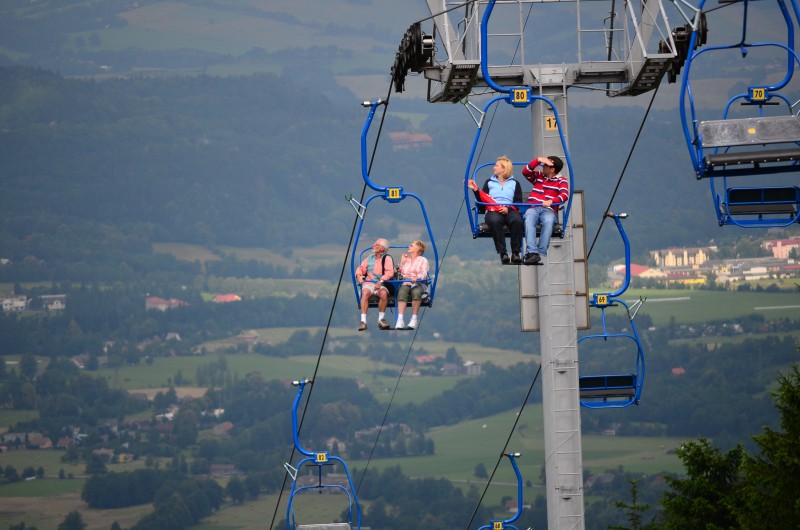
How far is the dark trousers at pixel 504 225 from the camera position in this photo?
2039cm

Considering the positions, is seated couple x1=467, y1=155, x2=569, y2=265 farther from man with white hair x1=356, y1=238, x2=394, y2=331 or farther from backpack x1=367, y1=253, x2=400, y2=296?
backpack x1=367, y1=253, x2=400, y2=296

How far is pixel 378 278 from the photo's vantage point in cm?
2472

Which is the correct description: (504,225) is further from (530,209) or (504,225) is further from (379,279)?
(379,279)

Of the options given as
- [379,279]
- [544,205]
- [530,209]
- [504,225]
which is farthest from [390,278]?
[544,205]

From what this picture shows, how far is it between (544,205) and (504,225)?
63cm

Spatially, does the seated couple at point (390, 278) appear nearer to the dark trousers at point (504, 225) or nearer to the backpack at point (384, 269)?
the backpack at point (384, 269)

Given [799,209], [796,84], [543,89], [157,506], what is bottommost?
[157,506]

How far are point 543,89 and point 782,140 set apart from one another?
3.25m

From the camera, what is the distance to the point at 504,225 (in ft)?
67.4

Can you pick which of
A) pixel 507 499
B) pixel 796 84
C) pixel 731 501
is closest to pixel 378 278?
pixel 731 501

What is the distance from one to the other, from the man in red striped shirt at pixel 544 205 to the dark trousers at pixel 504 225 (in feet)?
0.82

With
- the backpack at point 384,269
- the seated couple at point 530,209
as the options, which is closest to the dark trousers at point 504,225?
the seated couple at point 530,209

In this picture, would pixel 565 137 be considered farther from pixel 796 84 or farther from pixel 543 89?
pixel 796 84

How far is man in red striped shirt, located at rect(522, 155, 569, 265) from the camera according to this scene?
20.1 meters
